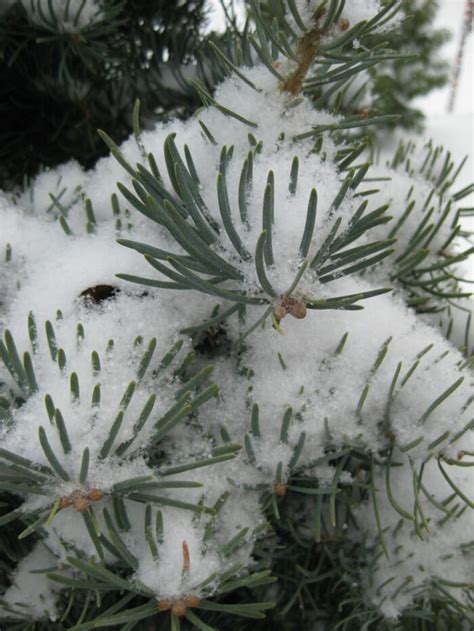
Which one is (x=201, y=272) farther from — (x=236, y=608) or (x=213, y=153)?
(x=236, y=608)

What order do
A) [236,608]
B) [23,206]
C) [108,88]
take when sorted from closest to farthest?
[236,608] → [23,206] → [108,88]

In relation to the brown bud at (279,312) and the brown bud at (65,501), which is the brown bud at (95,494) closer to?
the brown bud at (65,501)

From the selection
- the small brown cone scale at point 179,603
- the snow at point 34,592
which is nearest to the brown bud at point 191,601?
the small brown cone scale at point 179,603

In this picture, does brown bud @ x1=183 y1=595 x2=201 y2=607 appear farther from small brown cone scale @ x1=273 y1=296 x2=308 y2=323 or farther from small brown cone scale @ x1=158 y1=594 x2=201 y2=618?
small brown cone scale @ x1=273 y1=296 x2=308 y2=323

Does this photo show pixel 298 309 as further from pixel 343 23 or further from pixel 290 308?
pixel 343 23

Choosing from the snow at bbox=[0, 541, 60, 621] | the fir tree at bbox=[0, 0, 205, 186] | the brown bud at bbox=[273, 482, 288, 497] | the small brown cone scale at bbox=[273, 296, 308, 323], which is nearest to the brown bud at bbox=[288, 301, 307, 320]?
the small brown cone scale at bbox=[273, 296, 308, 323]

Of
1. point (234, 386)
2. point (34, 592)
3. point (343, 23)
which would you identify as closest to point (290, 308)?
point (234, 386)

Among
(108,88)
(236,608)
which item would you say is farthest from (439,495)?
(108,88)

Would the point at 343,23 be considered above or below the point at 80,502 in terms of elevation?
above

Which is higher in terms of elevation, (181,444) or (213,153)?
(213,153)
